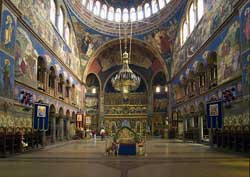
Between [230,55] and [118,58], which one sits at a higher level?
[118,58]

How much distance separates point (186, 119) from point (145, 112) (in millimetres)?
13232

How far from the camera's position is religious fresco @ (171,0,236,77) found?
15.6 metres

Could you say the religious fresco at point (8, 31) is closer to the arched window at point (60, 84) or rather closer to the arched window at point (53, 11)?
the arched window at point (53, 11)

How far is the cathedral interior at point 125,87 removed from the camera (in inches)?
418

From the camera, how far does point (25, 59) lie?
608 inches

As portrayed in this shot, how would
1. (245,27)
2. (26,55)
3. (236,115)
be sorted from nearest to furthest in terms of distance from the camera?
(245,27)
(236,115)
(26,55)

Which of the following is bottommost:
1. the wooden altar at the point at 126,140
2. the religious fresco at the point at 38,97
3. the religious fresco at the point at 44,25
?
the wooden altar at the point at 126,140

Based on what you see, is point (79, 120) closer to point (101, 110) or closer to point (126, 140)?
point (101, 110)

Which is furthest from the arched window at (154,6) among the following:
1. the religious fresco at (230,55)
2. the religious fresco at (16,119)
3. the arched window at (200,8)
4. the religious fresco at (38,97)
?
the religious fresco at (16,119)

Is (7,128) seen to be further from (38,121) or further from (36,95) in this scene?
(36,95)

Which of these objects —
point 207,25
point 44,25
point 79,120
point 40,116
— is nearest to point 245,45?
point 207,25

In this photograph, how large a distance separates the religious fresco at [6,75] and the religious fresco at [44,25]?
3383mm

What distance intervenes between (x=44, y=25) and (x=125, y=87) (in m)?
8.25

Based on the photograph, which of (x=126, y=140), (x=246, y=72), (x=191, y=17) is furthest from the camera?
(x=191, y=17)
